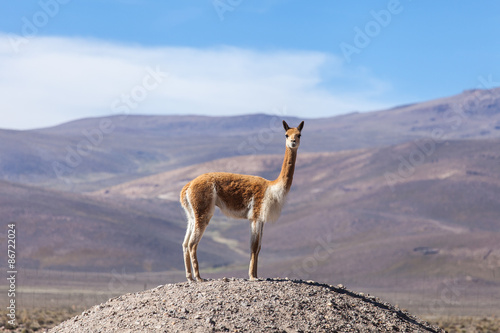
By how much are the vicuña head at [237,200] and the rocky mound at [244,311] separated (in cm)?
78

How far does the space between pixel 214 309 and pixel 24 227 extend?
81652mm

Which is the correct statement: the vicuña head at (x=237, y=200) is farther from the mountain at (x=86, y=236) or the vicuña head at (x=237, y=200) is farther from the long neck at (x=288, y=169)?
the mountain at (x=86, y=236)

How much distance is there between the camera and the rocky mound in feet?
36.3

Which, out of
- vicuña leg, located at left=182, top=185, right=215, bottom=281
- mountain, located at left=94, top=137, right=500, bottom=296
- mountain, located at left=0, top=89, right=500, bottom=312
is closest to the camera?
vicuña leg, located at left=182, top=185, right=215, bottom=281

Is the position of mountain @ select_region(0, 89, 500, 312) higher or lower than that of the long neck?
lower

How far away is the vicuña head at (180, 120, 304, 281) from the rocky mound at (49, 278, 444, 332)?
2.56 feet

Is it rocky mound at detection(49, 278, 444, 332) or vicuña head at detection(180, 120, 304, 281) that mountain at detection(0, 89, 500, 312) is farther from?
vicuña head at detection(180, 120, 304, 281)

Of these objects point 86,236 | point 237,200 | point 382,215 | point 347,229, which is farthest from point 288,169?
point 382,215

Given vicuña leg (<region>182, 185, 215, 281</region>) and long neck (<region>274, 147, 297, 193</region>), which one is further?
long neck (<region>274, 147, 297, 193</region>)

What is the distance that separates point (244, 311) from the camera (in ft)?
37.4

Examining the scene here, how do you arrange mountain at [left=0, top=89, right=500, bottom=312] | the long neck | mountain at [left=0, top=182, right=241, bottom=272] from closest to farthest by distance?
the long neck, mountain at [left=0, top=89, right=500, bottom=312], mountain at [left=0, top=182, right=241, bottom=272]

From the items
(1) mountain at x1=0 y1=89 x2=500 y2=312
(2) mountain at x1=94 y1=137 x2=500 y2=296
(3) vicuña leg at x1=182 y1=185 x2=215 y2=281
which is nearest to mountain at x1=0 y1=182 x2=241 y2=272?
(1) mountain at x1=0 y1=89 x2=500 y2=312

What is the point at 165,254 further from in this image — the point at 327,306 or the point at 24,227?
the point at 327,306

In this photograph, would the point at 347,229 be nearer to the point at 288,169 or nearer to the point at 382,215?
the point at 382,215
